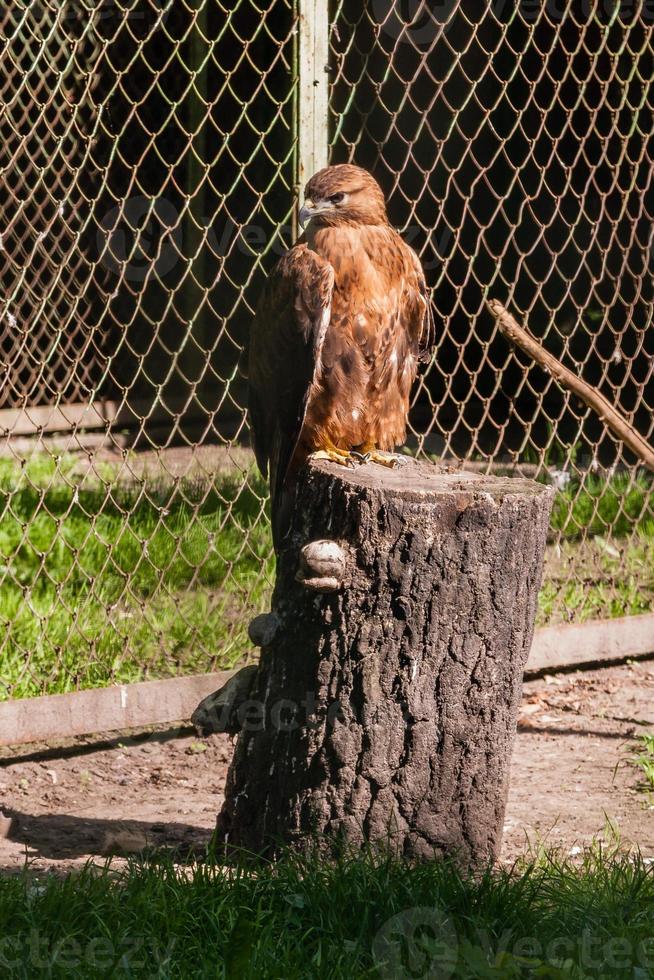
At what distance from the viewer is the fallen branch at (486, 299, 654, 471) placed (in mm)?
3875

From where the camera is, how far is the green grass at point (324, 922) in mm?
2557

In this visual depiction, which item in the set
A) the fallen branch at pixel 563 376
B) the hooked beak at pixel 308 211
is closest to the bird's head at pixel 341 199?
the hooked beak at pixel 308 211

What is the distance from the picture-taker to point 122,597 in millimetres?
4859

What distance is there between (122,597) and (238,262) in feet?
13.9

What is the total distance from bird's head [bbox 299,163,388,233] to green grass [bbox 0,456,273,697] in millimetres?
1145

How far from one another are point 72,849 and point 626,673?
8.54 ft

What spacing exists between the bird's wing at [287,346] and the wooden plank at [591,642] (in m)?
1.60

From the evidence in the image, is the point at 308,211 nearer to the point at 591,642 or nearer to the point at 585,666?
the point at 591,642

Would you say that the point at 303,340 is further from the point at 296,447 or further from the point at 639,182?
the point at 639,182

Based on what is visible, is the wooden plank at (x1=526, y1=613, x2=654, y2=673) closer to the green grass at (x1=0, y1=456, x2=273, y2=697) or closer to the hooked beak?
the green grass at (x1=0, y1=456, x2=273, y2=697)

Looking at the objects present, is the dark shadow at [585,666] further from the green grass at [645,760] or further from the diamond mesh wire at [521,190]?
the diamond mesh wire at [521,190]

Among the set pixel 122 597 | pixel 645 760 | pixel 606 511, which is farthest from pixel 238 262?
pixel 645 760

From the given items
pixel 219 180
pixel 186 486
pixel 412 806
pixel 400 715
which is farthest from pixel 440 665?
pixel 219 180

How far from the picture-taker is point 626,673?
5.40 m
